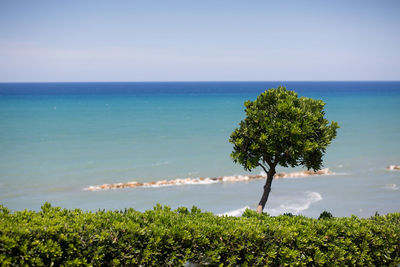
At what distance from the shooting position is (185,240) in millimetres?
7945

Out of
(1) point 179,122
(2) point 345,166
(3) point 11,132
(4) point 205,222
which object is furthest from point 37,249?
(1) point 179,122

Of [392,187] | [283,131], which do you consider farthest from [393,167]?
[283,131]

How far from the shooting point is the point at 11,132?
1818 inches

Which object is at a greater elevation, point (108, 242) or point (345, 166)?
point (108, 242)

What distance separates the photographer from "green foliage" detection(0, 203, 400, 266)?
7152 mm

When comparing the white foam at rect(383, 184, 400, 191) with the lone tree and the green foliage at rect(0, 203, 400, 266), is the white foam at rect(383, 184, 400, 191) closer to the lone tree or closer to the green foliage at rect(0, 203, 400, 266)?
the lone tree

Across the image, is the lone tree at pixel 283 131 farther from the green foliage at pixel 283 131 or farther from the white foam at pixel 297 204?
A: the white foam at pixel 297 204

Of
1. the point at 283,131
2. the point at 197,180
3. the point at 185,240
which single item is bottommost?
the point at 197,180

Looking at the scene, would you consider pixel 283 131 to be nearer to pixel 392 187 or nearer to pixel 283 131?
pixel 283 131

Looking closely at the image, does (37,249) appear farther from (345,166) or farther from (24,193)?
(345,166)

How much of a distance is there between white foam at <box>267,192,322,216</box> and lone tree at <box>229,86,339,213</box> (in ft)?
21.4

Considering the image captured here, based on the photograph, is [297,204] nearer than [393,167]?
Yes

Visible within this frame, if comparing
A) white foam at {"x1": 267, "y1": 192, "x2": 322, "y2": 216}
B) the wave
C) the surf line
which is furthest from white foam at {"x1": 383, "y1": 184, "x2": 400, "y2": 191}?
the wave

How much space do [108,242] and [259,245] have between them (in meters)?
3.39
